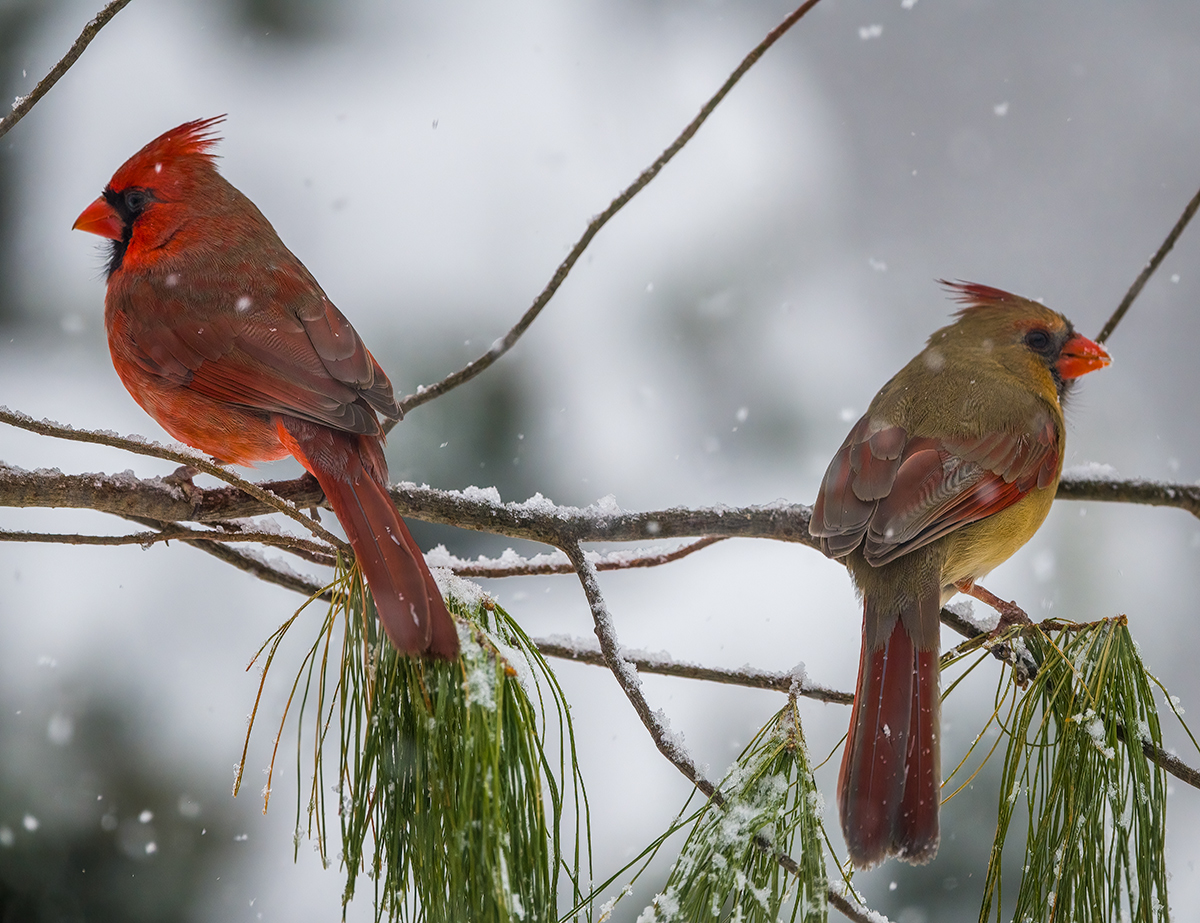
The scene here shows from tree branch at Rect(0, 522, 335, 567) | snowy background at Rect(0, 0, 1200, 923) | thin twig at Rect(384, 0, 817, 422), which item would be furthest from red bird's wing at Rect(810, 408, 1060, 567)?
snowy background at Rect(0, 0, 1200, 923)

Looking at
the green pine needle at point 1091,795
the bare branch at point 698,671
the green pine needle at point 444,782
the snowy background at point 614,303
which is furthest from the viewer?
the snowy background at point 614,303

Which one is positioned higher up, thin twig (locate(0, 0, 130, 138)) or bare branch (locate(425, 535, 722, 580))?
thin twig (locate(0, 0, 130, 138))

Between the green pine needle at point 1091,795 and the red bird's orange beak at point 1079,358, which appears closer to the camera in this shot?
the green pine needle at point 1091,795

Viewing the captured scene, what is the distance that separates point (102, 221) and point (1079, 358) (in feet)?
7.04

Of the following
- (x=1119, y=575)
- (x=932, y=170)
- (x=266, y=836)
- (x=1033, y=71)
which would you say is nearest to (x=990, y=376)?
(x=1119, y=575)

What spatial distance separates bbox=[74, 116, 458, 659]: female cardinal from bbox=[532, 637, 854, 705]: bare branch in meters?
0.46

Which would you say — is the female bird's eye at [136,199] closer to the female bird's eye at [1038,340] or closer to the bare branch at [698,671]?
the bare branch at [698,671]

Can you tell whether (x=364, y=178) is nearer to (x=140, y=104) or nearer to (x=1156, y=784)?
(x=140, y=104)

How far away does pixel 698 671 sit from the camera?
66.4 inches

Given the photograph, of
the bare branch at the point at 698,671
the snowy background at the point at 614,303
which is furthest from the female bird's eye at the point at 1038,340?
the bare branch at the point at 698,671

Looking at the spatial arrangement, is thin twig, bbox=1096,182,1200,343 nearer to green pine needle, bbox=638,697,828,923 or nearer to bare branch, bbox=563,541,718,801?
bare branch, bbox=563,541,718,801

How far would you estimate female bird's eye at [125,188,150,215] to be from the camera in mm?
2170

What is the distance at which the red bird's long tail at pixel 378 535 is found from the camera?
3.58 feet

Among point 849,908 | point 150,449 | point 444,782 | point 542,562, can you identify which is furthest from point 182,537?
point 849,908
